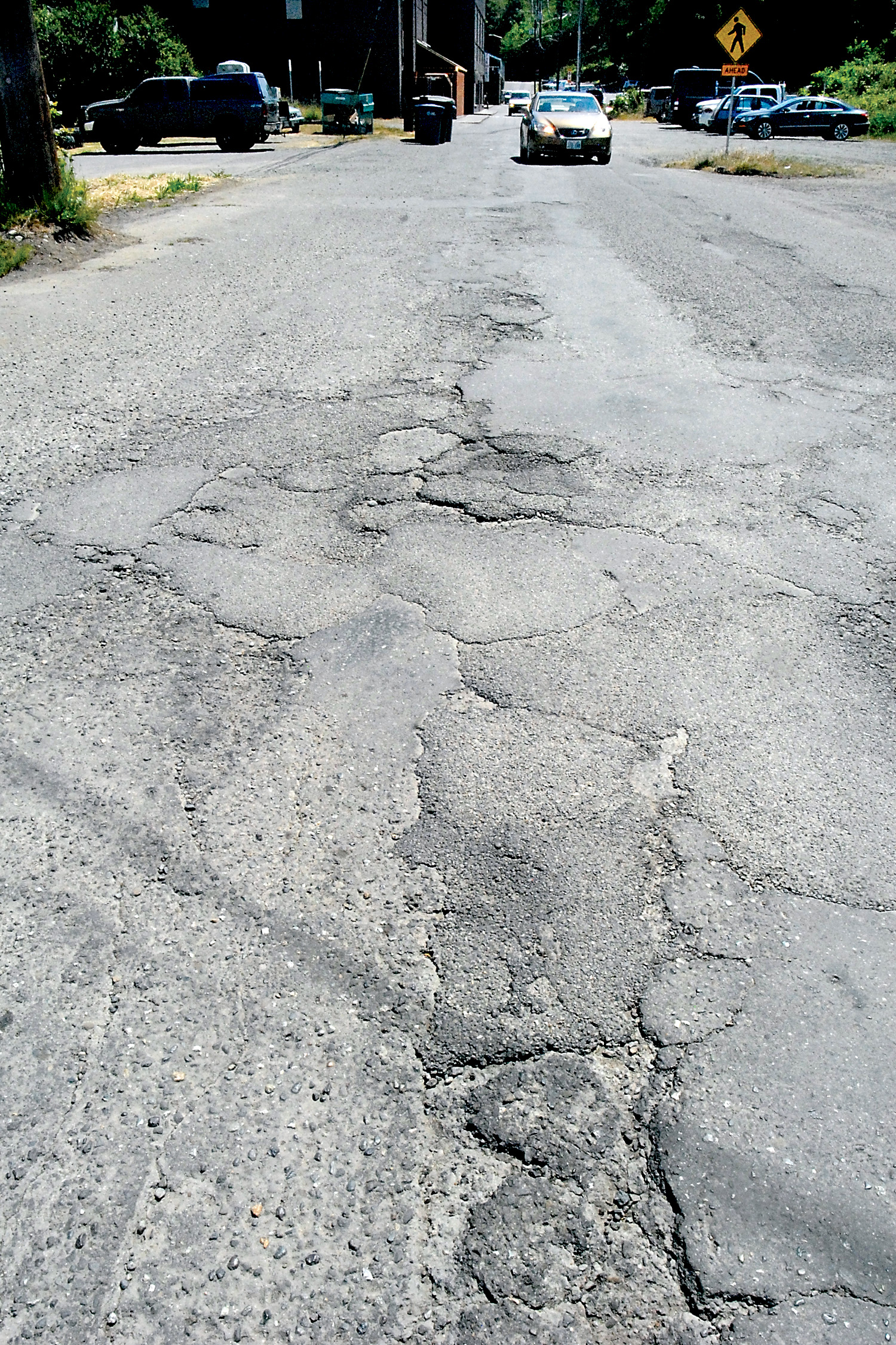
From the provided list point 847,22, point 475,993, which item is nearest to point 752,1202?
point 475,993

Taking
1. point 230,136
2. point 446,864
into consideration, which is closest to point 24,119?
point 446,864

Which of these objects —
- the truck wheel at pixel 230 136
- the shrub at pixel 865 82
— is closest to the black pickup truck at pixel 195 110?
the truck wheel at pixel 230 136

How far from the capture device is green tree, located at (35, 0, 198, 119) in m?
35.9

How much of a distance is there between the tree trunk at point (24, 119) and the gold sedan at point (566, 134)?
48.9 ft

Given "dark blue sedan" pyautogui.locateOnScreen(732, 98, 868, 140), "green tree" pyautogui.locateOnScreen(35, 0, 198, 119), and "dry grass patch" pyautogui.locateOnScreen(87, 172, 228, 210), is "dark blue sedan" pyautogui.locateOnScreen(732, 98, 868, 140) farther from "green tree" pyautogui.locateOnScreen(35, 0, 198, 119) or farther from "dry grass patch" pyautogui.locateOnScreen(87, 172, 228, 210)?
"dry grass patch" pyautogui.locateOnScreen(87, 172, 228, 210)

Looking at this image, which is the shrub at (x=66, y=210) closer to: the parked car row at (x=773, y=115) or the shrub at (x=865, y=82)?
the parked car row at (x=773, y=115)

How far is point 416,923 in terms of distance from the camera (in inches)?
99.7

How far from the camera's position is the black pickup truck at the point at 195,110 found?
85.6ft

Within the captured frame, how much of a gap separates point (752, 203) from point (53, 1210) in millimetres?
16994

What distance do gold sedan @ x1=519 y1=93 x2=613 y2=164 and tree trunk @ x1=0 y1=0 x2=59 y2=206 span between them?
14.9 metres

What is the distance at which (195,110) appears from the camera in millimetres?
26625

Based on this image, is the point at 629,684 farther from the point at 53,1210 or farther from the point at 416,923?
the point at 53,1210

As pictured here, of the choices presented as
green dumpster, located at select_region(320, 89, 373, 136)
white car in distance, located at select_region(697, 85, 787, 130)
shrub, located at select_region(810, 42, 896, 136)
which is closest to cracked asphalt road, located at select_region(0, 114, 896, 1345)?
green dumpster, located at select_region(320, 89, 373, 136)

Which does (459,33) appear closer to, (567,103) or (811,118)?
(811,118)
